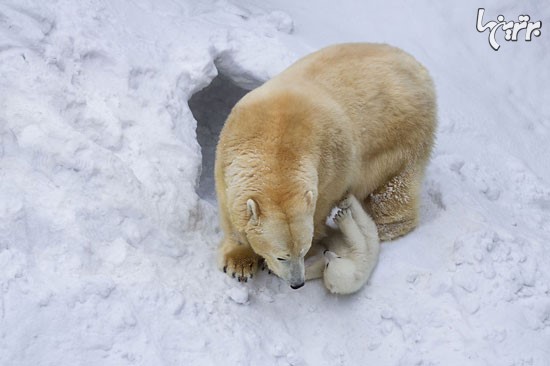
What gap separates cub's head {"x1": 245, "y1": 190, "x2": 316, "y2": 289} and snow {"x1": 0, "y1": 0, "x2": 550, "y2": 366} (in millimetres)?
513

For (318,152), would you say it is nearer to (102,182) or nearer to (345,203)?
(345,203)

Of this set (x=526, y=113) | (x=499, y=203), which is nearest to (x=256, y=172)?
(x=499, y=203)

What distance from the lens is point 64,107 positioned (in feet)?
16.3

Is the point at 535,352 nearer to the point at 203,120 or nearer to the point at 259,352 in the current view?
the point at 259,352

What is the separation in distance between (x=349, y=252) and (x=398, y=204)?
2.33 feet

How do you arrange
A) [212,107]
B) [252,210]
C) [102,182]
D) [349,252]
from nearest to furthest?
[252,210] < [102,182] < [349,252] < [212,107]

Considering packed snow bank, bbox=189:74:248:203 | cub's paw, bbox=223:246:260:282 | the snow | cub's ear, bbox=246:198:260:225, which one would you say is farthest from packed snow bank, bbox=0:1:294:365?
packed snow bank, bbox=189:74:248:203

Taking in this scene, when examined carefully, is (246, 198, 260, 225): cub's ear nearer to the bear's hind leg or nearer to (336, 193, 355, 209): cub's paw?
(336, 193, 355, 209): cub's paw

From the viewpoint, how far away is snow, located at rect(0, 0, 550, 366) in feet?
13.4

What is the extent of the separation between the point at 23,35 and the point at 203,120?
2.84 m

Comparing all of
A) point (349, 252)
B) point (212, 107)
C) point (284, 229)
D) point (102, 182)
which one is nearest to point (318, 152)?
point (284, 229)

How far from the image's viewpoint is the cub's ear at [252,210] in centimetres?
410

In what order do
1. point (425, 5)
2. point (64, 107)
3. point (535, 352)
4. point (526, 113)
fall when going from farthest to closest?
point (425, 5) < point (526, 113) < point (64, 107) < point (535, 352)

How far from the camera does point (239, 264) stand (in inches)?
188
